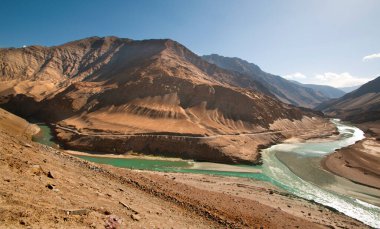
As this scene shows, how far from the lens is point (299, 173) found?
156 feet

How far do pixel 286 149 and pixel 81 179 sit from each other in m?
60.4

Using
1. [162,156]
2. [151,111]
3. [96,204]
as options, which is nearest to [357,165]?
[162,156]

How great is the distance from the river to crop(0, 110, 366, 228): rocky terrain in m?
6.63

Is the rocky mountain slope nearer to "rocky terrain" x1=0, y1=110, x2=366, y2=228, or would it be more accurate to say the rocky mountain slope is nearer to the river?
the river

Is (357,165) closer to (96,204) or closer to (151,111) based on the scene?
(96,204)

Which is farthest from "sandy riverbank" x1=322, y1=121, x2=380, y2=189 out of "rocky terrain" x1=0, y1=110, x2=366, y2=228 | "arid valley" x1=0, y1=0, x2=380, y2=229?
"rocky terrain" x1=0, y1=110, x2=366, y2=228

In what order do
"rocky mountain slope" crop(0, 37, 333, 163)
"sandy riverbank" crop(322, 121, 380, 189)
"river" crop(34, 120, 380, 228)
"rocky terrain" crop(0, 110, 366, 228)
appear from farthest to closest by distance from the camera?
"rocky mountain slope" crop(0, 37, 333, 163) → "sandy riverbank" crop(322, 121, 380, 189) → "river" crop(34, 120, 380, 228) → "rocky terrain" crop(0, 110, 366, 228)

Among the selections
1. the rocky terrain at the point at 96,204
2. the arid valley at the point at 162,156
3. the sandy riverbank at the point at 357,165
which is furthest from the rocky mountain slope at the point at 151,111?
the rocky terrain at the point at 96,204

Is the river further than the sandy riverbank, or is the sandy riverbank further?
the sandy riverbank

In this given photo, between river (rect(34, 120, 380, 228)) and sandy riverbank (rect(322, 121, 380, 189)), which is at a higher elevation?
sandy riverbank (rect(322, 121, 380, 189))

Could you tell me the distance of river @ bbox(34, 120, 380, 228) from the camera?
34281 millimetres

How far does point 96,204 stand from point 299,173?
4106 cm

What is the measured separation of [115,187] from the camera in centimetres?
1880

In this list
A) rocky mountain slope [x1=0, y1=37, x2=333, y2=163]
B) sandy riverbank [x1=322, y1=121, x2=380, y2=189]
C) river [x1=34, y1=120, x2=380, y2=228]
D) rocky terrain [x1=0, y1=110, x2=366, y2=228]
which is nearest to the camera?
rocky terrain [x1=0, y1=110, x2=366, y2=228]
